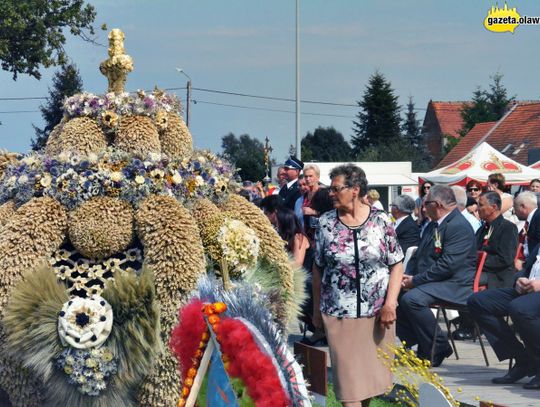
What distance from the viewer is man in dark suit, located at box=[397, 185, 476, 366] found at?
366 inches

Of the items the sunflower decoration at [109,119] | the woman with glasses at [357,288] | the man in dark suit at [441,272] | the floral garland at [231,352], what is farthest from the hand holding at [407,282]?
the floral garland at [231,352]

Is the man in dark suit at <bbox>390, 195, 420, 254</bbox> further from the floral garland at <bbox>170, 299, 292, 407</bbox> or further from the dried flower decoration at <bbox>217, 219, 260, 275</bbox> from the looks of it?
the floral garland at <bbox>170, 299, 292, 407</bbox>

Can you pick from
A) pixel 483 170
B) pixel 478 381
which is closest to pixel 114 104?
pixel 478 381

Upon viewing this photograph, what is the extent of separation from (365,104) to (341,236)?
66.1 m

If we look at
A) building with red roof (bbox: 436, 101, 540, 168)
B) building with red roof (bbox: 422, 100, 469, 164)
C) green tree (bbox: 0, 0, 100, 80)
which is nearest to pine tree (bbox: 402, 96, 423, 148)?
building with red roof (bbox: 422, 100, 469, 164)

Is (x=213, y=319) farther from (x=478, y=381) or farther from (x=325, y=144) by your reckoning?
(x=325, y=144)

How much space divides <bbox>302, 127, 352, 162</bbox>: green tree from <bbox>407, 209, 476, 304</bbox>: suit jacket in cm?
7094

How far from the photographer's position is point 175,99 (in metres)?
7.37

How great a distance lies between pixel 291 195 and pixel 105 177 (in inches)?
245

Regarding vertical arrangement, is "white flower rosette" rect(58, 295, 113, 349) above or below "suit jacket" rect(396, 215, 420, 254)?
below

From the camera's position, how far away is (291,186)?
41.8 ft

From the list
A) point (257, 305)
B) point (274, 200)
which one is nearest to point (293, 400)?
point (257, 305)

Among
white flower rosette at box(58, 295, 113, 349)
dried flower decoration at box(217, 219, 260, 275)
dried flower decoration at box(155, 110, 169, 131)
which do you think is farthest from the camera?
dried flower decoration at box(155, 110, 169, 131)

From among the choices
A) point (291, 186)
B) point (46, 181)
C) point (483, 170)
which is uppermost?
point (483, 170)
